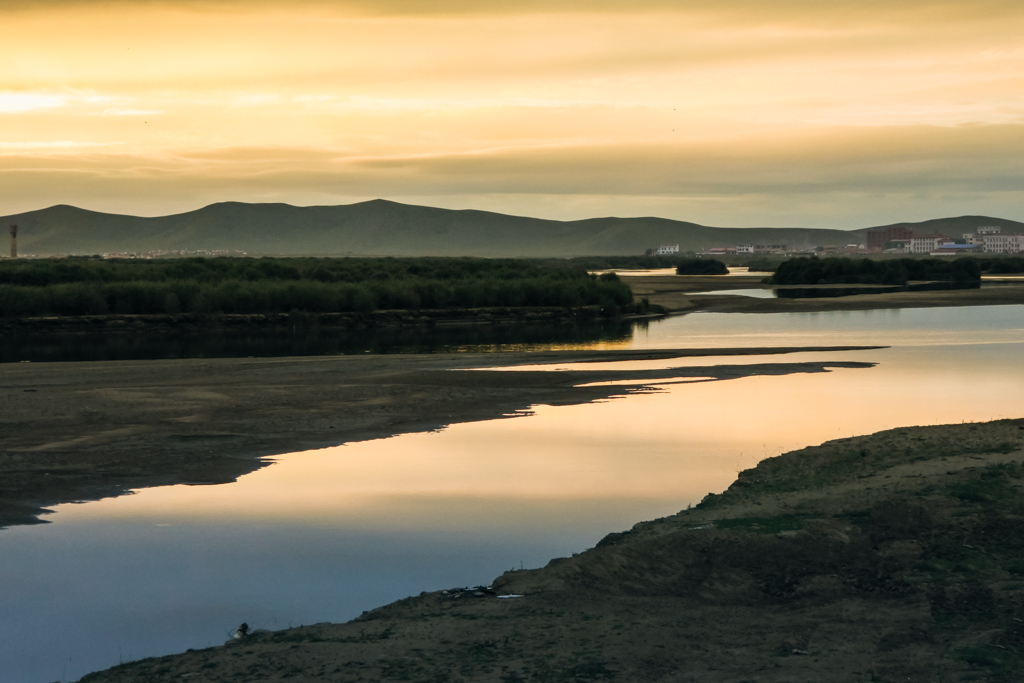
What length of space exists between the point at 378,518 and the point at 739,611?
16.7 ft

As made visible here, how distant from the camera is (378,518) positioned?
12.2 meters

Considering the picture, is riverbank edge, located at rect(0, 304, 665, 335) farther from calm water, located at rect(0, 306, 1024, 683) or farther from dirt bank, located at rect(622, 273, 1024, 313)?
calm water, located at rect(0, 306, 1024, 683)

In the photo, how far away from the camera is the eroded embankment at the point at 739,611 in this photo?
6984 millimetres

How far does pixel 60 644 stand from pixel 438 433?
9.76m

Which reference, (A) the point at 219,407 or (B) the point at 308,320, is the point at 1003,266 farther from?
(A) the point at 219,407

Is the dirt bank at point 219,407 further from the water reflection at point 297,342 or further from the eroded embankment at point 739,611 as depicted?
the eroded embankment at point 739,611

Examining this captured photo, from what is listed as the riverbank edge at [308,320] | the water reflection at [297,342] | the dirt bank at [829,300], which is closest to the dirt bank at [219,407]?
the water reflection at [297,342]

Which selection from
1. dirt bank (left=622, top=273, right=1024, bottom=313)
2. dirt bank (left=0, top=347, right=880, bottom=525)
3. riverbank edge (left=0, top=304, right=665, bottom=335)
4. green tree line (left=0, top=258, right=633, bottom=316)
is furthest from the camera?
dirt bank (left=622, top=273, right=1024, bottom=313)

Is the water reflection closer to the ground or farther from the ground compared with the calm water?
farther from the ground

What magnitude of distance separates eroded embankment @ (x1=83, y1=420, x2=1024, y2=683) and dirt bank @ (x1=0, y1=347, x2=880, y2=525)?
5.93m

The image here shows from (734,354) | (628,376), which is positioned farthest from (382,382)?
(734,354)

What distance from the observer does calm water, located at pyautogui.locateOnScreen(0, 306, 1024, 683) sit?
893 centimetres

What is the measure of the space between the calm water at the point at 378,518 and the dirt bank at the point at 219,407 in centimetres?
88

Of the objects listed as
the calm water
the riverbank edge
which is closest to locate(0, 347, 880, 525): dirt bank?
the calm water
